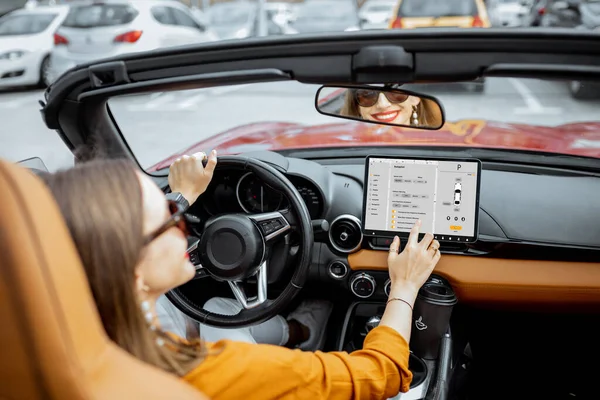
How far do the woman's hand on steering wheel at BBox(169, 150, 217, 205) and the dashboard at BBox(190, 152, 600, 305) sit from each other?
166mm

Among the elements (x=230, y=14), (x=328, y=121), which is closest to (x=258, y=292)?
(x=328, y=121)

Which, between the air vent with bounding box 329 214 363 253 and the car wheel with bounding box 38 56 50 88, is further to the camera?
the car wheel with bounding box 38 56 50 88

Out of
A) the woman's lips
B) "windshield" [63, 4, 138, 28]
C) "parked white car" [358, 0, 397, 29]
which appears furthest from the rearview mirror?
"parked white car" [358, 0, 397, 29]

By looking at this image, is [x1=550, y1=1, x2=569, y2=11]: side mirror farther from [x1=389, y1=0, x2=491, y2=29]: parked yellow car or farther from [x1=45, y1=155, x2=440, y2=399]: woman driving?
[x1=45, y1=155, x2=440, y2=399]: woman driving

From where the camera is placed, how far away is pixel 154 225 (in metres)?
1.26

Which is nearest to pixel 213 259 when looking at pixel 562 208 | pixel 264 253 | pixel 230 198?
pixel 264 253

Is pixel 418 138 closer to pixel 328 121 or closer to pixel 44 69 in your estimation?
pixel 328 121

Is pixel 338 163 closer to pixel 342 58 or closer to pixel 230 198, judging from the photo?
pixel 230 198

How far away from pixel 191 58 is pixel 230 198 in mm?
870

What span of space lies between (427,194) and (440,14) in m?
8.35

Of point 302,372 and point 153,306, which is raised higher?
point 153,306

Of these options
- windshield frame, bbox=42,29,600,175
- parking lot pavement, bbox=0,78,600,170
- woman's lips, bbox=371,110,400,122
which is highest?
windshield frame, bbox=42,29,600,175

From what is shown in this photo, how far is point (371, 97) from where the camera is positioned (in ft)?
7.14

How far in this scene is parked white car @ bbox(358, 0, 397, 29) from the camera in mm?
14320
